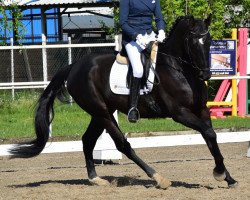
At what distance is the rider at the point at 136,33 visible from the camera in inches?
370

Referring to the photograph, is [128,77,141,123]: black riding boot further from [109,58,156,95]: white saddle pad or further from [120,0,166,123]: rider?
[109,58,156,95]: white saddle pad

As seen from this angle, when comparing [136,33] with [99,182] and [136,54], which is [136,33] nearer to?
[136,54]

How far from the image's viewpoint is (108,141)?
39.4 feet

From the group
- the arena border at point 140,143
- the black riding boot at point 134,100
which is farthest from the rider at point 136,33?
the arena border at point 140,143

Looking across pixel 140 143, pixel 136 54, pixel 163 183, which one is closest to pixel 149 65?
pixel 136 54

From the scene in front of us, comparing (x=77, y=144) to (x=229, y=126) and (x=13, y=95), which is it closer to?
(x=229, y=126)

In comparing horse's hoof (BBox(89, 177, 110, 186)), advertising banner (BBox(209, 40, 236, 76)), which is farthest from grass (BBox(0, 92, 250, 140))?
horse's hoof (BBox(89, 177, 110, 186))

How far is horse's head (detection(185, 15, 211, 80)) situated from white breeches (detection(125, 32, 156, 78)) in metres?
0.58

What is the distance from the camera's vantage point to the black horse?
29.3 ft

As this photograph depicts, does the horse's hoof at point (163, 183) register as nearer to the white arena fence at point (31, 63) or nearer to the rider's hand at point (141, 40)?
the rider's hand at point (141, 40)

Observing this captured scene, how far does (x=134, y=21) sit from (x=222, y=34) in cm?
1271

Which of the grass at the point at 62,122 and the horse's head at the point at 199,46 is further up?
the horse's head at the point at 199,46

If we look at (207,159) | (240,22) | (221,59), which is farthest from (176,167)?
(240,22)

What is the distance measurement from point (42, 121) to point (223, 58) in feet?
34.3
